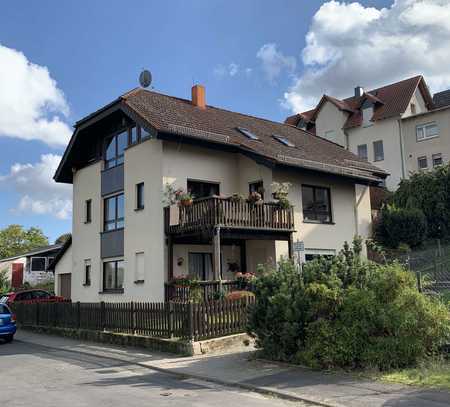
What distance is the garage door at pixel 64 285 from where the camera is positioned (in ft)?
99.0

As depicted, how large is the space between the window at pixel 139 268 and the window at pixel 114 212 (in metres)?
2.13

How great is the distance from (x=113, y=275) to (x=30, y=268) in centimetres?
2500

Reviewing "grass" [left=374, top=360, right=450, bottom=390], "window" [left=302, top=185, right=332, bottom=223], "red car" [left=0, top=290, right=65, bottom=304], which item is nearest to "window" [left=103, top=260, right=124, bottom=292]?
"red car" [left=0, top=290, right=65, bottom=304]

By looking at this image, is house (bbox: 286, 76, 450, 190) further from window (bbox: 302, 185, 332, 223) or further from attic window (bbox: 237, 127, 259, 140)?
attic window (bbox: 237, 127, 259, 140)

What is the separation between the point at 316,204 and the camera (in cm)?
2328

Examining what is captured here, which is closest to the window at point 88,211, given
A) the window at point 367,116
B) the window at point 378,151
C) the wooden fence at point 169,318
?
the wooden fence at point 169,318

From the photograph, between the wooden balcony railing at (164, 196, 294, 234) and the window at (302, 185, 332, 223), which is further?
the window at (302, 185, 332, 223)

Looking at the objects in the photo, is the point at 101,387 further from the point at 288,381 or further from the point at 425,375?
the point at 425,375

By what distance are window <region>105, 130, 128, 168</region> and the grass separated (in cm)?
1676

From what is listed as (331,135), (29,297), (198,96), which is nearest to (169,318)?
(198,96)

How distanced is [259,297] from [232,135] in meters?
11.9

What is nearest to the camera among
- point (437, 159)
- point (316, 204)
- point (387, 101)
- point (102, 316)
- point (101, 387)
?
point (101, 387)

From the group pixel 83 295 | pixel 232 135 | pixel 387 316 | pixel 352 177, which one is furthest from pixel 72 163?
pixel 387 316

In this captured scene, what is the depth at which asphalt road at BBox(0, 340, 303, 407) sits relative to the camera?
8438 millimetres
